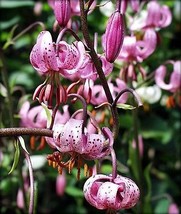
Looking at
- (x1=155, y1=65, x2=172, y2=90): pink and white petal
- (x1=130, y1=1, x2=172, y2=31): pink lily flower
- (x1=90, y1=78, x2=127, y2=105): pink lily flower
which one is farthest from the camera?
(x1=155, y1=65, x2=172, y2=90): pink and white petal

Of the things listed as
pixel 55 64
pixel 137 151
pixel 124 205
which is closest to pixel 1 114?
pixel 137 151

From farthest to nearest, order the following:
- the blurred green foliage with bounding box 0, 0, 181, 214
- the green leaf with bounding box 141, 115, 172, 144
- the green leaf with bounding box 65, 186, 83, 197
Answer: the green leaf with bounding box 141, 115, 172, 144 → the blurred green foliage with bounding box 0, 0, 181, 214 → the green leaf with bounding box 65, 186, 83, 197

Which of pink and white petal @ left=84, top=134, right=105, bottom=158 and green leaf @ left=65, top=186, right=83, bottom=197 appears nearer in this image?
pink and white petal @ left=84, top=134, right=105, bottom=158

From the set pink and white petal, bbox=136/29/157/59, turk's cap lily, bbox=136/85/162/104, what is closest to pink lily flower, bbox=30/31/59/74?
pink and white petal, bbox=136/29/157/59

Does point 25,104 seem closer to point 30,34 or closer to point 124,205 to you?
point 124,205

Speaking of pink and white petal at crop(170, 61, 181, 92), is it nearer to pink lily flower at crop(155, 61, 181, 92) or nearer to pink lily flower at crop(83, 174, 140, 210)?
pink lily flower at crop(155, 61, 181, 92)

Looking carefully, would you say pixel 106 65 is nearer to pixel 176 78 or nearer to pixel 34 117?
pixel 34 117

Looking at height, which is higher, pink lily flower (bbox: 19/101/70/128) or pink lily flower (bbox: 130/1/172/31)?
pink lily flower (bbox: 130/1/172/31)
